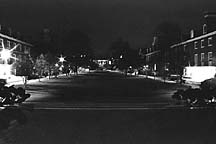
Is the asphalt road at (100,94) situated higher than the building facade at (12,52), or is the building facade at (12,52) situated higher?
the building facade at (12,52)

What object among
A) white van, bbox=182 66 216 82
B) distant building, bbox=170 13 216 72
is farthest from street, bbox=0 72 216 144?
distant building, bbox=170 13 216 72

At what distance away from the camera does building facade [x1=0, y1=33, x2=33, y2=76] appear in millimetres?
55938

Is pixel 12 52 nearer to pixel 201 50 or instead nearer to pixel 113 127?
pixel 201 50

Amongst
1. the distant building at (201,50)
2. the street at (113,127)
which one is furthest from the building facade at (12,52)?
the street at (113,127)

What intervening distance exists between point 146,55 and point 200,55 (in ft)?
202

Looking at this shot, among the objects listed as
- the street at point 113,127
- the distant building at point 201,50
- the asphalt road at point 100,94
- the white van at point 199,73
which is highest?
the distant building at point 201,50

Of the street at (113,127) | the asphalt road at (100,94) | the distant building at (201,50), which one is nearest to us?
the street at (113,127)

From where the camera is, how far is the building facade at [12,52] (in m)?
55.9

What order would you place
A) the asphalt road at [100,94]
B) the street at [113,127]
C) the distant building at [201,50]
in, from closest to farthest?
the street at [113,127]
the asphalt road at [100,94]
the distant building at [201,50]

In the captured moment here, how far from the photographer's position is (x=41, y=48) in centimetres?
8575

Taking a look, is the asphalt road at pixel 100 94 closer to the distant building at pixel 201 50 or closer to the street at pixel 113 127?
the street at pixel 113 127

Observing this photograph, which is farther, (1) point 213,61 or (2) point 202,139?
(1) point 213,61

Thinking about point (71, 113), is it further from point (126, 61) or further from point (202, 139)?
point (126, 61)

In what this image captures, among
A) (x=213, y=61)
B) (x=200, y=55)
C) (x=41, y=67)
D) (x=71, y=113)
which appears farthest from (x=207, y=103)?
(x=41, y=67)
